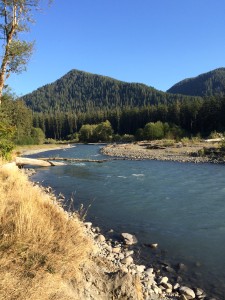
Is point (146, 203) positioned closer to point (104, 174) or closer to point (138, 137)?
point (104, 174)

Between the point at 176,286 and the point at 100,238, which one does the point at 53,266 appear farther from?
the point at 100,238

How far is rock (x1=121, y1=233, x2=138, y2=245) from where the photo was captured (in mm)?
11938

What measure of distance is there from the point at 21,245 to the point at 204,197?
51.1 feet

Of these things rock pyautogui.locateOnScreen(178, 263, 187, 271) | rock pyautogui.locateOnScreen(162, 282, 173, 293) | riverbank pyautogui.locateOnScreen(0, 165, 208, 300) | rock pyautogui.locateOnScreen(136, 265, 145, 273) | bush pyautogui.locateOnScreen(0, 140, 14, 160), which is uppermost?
bush pyautogui.locateOnScreen(0, 140, 14, 160)

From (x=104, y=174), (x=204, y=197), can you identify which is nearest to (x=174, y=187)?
(x=204, y=197)

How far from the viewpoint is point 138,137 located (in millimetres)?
106625

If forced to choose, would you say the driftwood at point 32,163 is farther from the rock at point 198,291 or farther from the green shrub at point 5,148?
the rock at point 198,291

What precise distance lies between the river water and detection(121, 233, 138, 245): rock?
1.01ft

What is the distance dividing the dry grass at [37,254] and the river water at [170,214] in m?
2.63

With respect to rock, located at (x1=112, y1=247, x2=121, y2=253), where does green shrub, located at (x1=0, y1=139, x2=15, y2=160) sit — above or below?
above

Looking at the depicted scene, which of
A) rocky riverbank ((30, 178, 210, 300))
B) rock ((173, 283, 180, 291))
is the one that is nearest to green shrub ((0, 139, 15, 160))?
rocky riverbank ((30, 178, 210, 300))

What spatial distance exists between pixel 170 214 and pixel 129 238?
4195 millimetres

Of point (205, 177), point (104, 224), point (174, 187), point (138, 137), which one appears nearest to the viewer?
point (104, 224)

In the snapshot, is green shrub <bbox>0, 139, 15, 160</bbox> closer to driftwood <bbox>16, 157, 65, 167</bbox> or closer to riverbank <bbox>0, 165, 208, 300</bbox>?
driftwood <bbox>16, 157, 65, 167</bbox>
